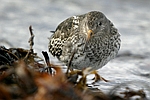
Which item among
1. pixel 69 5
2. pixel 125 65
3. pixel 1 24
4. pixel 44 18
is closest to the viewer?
pixel 125 65

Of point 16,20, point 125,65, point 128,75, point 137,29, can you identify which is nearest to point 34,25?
point 16,20

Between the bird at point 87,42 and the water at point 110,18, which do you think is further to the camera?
the water at point 110,18

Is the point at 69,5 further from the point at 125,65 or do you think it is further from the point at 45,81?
the point at 45,81

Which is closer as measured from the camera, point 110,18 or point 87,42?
point 87,42

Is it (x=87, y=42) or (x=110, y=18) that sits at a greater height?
(x=110, y=18)
